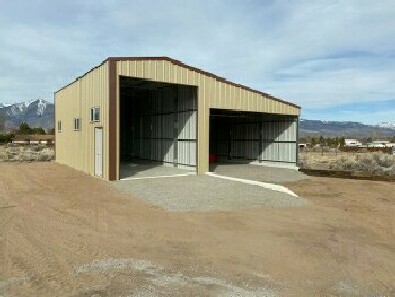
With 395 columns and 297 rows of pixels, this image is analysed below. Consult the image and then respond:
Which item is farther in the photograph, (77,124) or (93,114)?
(77,124)

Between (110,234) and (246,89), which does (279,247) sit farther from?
(246,89)

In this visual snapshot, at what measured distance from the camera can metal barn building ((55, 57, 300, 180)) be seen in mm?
19377

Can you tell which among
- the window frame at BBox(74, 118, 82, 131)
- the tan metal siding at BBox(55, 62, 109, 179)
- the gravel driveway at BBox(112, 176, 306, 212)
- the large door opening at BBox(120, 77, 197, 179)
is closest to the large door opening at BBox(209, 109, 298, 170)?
the large door opening at BBox(120, 77, 197, 179)

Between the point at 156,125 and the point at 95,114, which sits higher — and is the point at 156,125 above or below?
below

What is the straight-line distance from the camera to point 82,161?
23.9m

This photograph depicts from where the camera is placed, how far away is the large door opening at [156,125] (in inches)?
936

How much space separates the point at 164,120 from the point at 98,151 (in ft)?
27.3

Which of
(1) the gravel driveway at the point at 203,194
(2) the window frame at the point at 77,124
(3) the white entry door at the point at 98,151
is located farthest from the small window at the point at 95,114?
(1) the gravel driveway at the point at 203,194

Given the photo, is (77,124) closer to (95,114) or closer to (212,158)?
(95,114)

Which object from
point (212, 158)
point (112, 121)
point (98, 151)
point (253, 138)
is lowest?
point (212, 158)

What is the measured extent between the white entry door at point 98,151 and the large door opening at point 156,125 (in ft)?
4.82

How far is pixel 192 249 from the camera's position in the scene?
844cm

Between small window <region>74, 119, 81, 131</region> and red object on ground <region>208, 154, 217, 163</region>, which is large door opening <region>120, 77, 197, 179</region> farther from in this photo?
red object on ground <region>208, 154, 217, 163</region>

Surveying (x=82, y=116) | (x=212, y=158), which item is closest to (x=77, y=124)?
(x=82, y=116)
